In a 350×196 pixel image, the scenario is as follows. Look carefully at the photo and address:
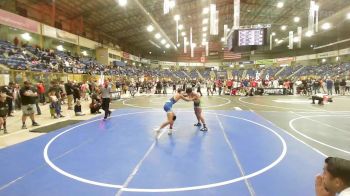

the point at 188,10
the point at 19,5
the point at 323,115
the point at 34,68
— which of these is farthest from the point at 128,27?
the point at 323,115

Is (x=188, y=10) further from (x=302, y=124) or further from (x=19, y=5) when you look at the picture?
(x=302, y=124)

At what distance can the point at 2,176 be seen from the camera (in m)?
4.95

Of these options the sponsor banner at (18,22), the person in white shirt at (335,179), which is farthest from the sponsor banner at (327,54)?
the person in white shirt at (335,179)

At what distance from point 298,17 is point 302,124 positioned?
26.4 metres

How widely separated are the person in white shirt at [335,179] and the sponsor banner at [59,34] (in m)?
28.1

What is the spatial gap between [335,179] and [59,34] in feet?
98.4

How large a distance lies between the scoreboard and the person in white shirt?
17.0 meters

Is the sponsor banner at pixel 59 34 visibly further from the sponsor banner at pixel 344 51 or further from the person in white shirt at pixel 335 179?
the sponsor banner at pixel 344 51

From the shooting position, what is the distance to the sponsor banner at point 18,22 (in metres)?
19.5

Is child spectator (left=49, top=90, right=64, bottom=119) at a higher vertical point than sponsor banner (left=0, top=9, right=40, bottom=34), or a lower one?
lower

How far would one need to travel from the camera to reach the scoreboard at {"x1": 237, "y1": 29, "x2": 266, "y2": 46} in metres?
17.6

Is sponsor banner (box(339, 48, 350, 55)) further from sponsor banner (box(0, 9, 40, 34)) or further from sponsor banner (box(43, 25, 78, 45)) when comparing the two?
sponsor banner (box(0, 9, 40, 34))

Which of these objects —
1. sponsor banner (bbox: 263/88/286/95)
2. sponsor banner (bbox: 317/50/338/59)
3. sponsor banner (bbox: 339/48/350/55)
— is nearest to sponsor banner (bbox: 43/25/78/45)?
sponsor banner (bbox: 263/88/286/95)

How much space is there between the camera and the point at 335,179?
178cm
